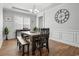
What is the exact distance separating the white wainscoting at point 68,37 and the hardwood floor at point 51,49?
0.09 metres

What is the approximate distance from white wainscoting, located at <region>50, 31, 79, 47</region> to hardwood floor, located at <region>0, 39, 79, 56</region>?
0.09 m

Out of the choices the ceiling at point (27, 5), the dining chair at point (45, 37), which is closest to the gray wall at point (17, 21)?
the ceiling at point (27, 5)

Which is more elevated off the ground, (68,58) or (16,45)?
(16,45)

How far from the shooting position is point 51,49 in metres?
1.99

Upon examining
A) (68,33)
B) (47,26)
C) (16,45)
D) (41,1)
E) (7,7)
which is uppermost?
(41,1)

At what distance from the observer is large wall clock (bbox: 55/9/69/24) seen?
1.94m

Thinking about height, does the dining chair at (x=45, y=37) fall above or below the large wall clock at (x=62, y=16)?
below

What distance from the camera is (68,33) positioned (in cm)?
196

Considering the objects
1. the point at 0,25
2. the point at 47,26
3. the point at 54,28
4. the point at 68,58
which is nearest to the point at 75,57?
the point at 68,58

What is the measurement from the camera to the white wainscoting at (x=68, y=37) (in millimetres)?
1892

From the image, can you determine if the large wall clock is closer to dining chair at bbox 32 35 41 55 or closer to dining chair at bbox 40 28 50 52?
dining chair at bbox 40 28 50 52

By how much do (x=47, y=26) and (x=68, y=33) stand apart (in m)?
0.51

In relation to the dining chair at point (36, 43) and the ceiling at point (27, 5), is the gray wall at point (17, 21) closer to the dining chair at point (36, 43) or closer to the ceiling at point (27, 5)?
the ceiling at point (27, 5)

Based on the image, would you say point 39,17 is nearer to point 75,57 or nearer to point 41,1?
point 41,1
